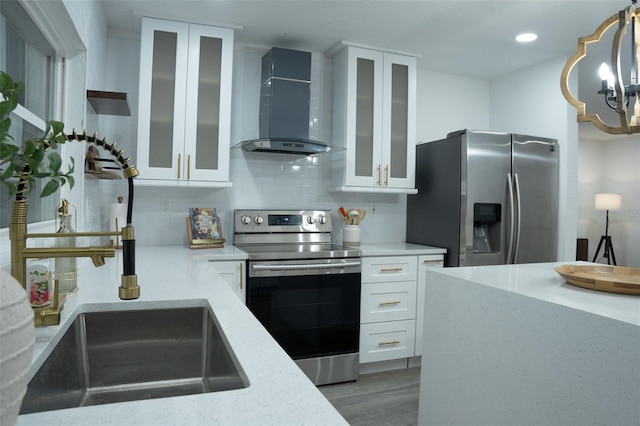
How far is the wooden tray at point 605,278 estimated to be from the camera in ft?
4.96

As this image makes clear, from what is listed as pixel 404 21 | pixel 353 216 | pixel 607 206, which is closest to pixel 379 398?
pixel 353 216

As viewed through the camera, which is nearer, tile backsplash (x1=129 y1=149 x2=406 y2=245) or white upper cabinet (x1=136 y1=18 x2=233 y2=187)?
white upper cabinet (x1=136 y1=18 x2=233 y2=187)

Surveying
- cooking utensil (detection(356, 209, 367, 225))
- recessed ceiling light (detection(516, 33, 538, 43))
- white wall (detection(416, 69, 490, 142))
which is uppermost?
recessed ceiling light (detection(516, 33, 538, 43))

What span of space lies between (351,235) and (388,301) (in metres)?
0.60

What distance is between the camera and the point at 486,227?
3.45 metres

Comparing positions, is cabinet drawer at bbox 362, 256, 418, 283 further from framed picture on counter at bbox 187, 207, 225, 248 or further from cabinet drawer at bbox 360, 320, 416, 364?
framed picture on counter at bbox 187, 207, 225, 248

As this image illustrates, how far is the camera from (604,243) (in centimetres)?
770

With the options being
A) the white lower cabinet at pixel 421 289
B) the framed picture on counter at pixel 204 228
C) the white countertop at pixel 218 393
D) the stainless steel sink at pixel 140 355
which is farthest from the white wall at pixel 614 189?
the stainless steel sink at pixel 140 355

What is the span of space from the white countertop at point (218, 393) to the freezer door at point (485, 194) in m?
2.17

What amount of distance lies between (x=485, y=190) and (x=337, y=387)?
179 cm

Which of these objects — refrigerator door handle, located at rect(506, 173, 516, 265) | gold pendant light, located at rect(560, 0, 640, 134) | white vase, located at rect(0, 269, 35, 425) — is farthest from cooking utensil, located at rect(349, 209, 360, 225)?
white vase, located at rect(0, 269, 35, 425)

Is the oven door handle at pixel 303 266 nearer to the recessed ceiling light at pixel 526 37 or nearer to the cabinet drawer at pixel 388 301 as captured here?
the cabinet drawer at pixel 388 301

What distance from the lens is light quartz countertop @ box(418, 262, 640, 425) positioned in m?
1.25

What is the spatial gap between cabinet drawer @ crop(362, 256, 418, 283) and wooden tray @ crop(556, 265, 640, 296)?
4.72 feet
